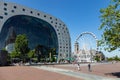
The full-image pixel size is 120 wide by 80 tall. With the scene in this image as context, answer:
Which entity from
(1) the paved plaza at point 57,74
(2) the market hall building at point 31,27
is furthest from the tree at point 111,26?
(2) the market hall building at point 31,27

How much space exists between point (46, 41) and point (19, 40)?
9981cm

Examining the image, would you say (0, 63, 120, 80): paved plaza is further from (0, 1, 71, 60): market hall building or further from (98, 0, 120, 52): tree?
(0, 1, 71, 60): market hall building

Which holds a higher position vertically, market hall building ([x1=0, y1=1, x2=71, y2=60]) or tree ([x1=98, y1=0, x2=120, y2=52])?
market hall building ([x1=0, y1=1, x2=71, y2=60])

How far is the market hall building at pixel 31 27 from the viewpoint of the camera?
153 m

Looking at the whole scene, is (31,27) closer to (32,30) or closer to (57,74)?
(32,30)

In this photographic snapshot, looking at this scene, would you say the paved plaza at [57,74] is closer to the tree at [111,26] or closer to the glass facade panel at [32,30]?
the tree at [111,26]

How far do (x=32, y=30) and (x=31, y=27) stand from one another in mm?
2915

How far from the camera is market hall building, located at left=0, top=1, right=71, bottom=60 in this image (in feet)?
503

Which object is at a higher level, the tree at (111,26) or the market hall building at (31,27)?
the market hall building at (31,27)

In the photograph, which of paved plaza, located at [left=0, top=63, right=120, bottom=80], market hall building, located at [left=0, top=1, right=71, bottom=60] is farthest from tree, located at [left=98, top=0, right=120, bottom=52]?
market hall building, located at [left=0, top=1, right=71, bottom=60]

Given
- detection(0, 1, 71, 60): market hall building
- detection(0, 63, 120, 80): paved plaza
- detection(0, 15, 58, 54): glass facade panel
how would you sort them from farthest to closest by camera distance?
detection(0, 15, 58, 54): glass facade panel
detection(0, 1, 71, 60): market hall building
detection(0, 63, 120, 80): paved plaza

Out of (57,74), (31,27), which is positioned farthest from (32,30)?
(57,74)

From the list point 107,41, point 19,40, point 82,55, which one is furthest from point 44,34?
point 107,41

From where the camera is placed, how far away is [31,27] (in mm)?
173625
